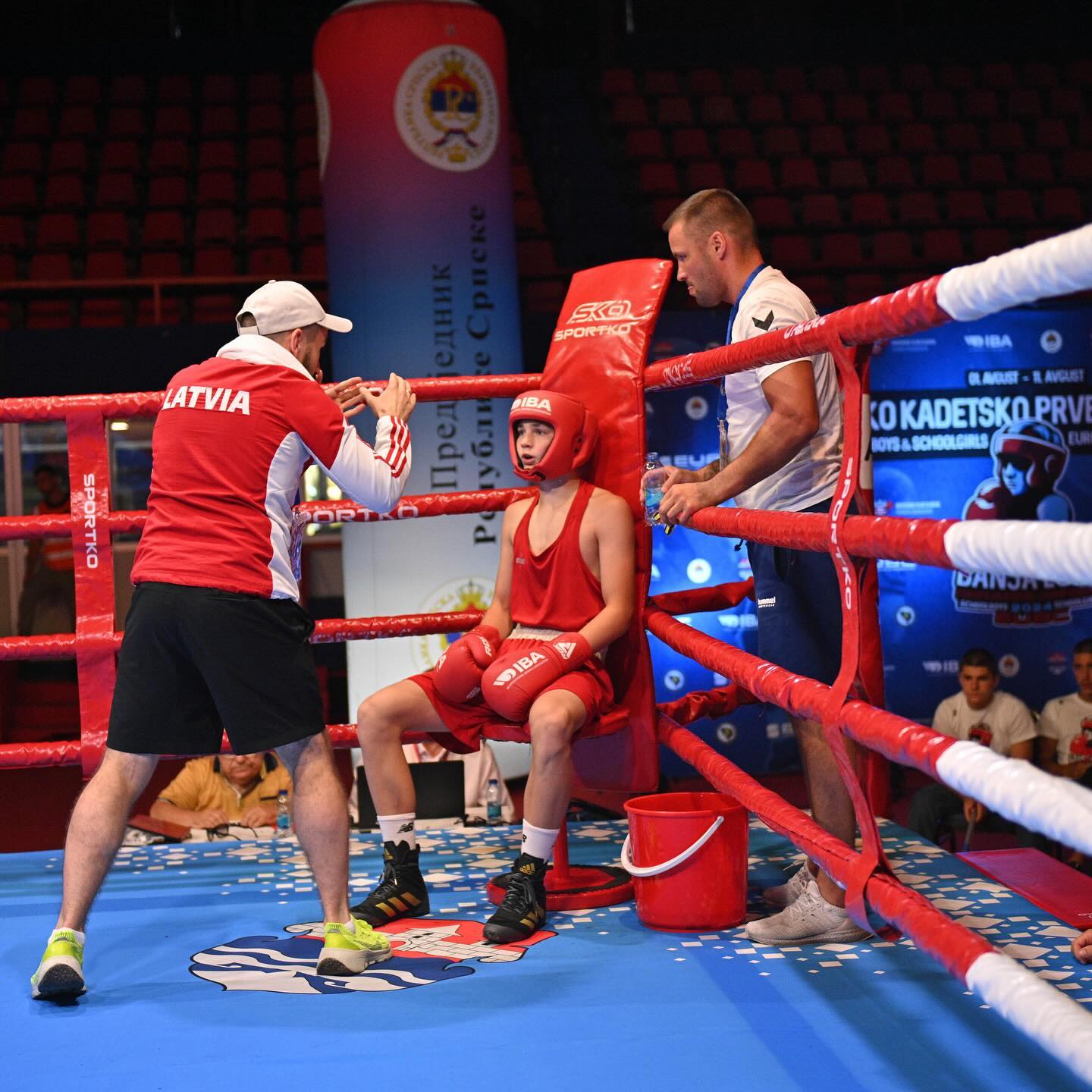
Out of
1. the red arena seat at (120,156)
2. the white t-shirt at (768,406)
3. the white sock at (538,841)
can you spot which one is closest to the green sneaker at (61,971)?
the white sock at (538,841)

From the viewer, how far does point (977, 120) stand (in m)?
10.4

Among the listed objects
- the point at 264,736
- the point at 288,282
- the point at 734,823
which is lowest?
the point at 734,823

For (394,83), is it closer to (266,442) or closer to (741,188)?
(266,442)

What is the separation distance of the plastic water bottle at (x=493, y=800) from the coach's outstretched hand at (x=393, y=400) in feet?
5.26

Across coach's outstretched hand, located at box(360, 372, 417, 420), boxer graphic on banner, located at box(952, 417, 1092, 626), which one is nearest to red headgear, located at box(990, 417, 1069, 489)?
boxer graphic on banner, located at box(952, 417, 1092, 626)

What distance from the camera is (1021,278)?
132 cm

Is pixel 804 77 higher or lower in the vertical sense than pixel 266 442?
higher

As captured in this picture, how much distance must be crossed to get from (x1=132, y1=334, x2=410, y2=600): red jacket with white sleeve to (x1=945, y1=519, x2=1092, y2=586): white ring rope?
1307mm

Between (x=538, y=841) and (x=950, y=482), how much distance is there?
413cm

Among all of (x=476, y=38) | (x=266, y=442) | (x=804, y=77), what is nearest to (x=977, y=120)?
(x=804, y=77)

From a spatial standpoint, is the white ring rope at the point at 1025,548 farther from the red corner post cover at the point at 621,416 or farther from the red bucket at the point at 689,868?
the red corner post cover at the point at 621,416

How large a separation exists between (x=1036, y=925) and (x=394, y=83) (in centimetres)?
385

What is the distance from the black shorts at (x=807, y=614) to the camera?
2.55 metres

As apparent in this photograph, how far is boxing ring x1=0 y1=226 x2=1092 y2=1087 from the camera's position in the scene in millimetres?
1345
